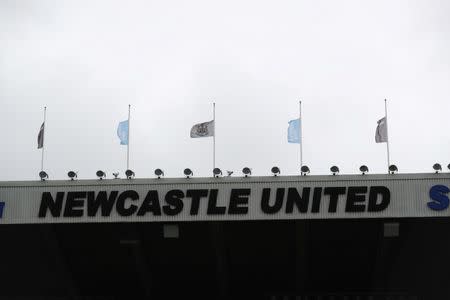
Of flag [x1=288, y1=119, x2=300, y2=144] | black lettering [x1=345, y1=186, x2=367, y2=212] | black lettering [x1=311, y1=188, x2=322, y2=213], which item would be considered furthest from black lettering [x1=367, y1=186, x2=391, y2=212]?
flag [x1=288, y1=119, x2=300, y2=144]

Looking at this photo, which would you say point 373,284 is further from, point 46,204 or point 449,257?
point 46,204

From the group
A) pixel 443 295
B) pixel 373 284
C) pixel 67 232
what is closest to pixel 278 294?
pixel 373 284

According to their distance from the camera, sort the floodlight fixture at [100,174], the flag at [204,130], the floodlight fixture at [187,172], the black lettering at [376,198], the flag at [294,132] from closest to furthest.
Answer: the black lettering at [376,198] < the floodlight fixture at [187,172] < the floodlight fixture at [100,174] < the flag at [204,130] < the flag at [294,132]

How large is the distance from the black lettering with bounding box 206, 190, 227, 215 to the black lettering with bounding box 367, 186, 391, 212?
7.16m

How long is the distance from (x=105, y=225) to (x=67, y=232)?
2364 mm

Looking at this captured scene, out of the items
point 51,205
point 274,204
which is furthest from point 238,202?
point 51,205

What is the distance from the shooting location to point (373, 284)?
48.7 metres

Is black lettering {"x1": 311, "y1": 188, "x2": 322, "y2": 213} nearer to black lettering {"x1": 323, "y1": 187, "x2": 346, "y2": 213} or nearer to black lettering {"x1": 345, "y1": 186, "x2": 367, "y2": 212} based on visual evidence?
black lettering {"x1": 323, "y1": 187, "x2": 346, "y2": 213}

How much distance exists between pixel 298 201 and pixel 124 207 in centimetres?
865

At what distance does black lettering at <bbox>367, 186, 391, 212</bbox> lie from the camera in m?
42.9

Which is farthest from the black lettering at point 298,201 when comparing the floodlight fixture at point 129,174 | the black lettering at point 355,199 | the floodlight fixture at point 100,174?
the floodlight fixture at point 100,174

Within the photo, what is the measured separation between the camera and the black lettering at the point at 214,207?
142ft

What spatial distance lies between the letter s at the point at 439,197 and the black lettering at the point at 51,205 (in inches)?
716

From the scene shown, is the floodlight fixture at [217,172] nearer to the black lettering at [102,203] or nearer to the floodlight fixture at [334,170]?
the black lettering at [102,203]
